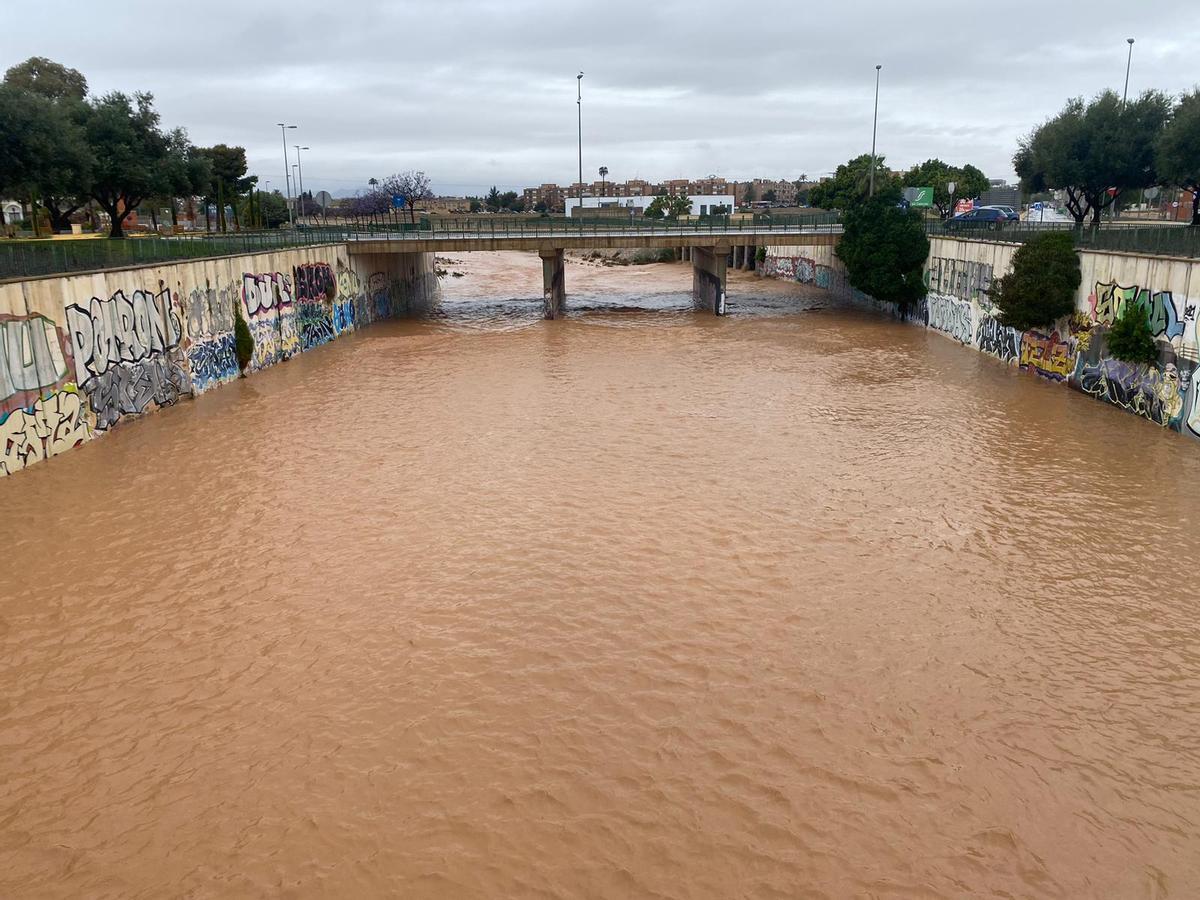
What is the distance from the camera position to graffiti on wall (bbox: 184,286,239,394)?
108ft

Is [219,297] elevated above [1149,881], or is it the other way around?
[219,297]

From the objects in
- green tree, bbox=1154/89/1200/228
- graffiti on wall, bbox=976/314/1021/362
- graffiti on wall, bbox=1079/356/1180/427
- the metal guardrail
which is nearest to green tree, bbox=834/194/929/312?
the metal guardrail

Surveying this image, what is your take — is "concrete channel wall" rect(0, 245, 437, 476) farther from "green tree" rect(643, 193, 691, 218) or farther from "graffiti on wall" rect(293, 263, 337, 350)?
"green tree" rect(643, 193, 691, 218)

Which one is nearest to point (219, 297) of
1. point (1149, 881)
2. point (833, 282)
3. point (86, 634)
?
point (86, 634)

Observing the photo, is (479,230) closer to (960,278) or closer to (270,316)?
(270,316)

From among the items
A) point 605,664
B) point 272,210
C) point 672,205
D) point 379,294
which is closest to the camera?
point 605,664

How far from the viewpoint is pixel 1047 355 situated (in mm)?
35031

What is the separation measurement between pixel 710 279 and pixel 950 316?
1955 centimetres

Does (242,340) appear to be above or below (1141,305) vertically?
below

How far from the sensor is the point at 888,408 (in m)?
31.0

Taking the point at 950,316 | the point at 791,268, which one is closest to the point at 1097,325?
the point at 950,316

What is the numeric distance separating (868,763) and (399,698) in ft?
22.2

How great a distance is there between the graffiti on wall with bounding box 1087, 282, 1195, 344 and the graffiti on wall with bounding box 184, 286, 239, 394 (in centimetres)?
3356

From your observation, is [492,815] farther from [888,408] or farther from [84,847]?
[888,408]
